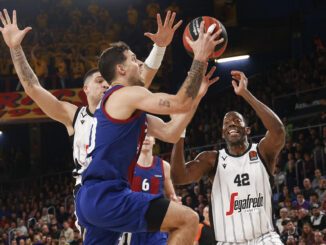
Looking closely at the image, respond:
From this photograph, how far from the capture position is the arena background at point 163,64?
17922mm

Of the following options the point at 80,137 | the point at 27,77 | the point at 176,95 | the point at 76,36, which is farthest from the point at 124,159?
the point at 76,36

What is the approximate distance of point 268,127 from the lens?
18.2 feet

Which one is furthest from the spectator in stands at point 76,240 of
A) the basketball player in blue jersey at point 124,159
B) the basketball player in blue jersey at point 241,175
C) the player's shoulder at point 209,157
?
the basketball player in blue jersey at point 124,159

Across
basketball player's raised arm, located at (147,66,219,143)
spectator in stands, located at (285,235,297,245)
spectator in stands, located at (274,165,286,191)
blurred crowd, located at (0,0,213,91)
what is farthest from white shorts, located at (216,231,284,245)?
blurred crowd, located at (0,0,213,91)

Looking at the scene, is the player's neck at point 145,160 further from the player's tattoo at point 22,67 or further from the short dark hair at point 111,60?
the short dark hair at point 111,60

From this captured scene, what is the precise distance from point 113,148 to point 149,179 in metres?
2.35

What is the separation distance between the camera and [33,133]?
24.5 metres

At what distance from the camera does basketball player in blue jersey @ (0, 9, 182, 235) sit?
5.12 m

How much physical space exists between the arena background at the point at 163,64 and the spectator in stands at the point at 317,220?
567cm

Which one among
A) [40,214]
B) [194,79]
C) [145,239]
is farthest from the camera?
[40,214]

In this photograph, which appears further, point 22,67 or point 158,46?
point 158,46

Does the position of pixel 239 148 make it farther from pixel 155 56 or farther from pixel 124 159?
pixel 124 159

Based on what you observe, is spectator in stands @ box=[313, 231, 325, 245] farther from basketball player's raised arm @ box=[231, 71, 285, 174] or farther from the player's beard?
the player's beard

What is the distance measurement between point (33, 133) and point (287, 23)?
11.8m
